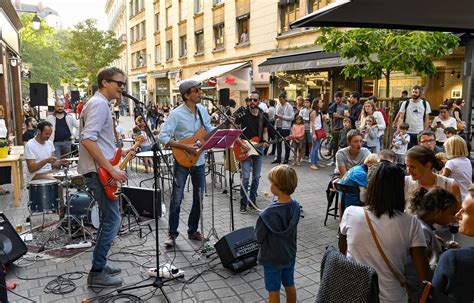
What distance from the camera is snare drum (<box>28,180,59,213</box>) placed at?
5324 millimetres

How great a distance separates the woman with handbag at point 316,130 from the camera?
10.4m

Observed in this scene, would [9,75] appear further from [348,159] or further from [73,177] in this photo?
[348,159]

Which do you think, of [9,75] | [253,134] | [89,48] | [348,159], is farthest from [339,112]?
[89,48]

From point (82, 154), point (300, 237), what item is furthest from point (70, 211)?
point (300, 237)

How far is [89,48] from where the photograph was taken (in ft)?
124

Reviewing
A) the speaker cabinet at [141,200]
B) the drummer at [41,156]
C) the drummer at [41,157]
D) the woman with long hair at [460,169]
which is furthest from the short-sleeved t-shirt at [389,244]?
the drummer at [41,156]

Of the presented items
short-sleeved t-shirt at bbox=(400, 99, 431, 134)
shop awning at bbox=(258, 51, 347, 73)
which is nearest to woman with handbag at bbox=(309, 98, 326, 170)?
shop awning at bbox=(258, 51, 347, 73)

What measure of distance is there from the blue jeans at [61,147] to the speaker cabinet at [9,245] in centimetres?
406

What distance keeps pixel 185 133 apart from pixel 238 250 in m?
1.54

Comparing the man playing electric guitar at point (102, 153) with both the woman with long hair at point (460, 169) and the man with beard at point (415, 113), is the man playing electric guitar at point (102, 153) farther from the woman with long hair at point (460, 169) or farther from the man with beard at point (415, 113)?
the man with beard at point (415, 113)

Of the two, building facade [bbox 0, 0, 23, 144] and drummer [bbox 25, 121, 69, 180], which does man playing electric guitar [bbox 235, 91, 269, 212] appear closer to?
drummer [bbox 25, 121, 69, 180]

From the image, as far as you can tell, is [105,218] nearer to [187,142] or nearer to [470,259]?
[187,142]

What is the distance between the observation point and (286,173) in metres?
3.20

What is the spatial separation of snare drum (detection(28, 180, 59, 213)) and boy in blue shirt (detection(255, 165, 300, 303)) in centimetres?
351
